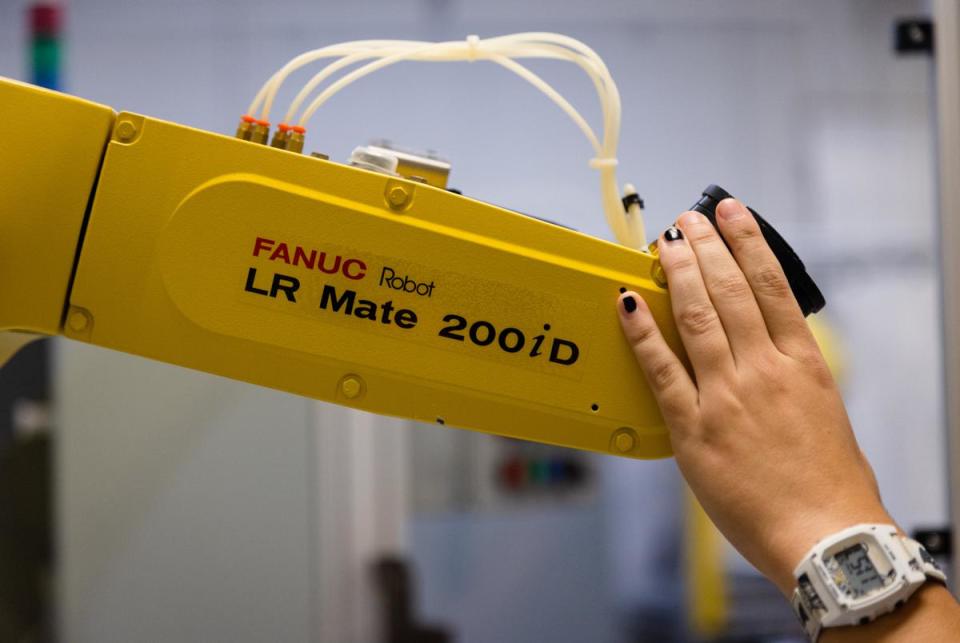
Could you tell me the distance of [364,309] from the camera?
0.77 meters

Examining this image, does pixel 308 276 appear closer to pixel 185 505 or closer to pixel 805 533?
pixel 805 533

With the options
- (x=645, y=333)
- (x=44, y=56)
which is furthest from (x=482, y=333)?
(x=44, y=56)

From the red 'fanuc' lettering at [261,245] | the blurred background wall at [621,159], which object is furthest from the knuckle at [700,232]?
the blurred background wall at [621,159]

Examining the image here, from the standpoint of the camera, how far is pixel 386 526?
2.22 meters

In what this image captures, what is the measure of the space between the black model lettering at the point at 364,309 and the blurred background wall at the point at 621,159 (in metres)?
1.39

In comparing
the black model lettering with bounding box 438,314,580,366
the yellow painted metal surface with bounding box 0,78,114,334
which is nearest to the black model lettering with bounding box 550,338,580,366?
the black model lettering with bounding box 438,314,580,366

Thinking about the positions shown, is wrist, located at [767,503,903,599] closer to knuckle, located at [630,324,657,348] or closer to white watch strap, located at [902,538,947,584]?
white watch strap, located at [902,538,947,584]

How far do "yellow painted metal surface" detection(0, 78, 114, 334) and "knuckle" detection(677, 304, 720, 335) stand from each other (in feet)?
1.59

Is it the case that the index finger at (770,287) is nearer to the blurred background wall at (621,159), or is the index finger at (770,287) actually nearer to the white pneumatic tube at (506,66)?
the white pneumatic tube at (506,66)

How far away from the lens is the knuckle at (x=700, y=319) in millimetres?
775

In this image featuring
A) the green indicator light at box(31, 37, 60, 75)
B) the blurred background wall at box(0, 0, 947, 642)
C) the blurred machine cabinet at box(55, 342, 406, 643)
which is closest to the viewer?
the green indicator light at box(31, 37, 60, 75)

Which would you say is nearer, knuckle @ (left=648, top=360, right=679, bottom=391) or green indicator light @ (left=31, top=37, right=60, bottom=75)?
knuckle @ (left=648, top=360, right=679, bottom=391)

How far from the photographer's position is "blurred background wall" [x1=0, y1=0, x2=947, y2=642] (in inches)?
116

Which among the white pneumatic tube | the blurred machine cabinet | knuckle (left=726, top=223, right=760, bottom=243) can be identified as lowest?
the blurred machine cabinet
